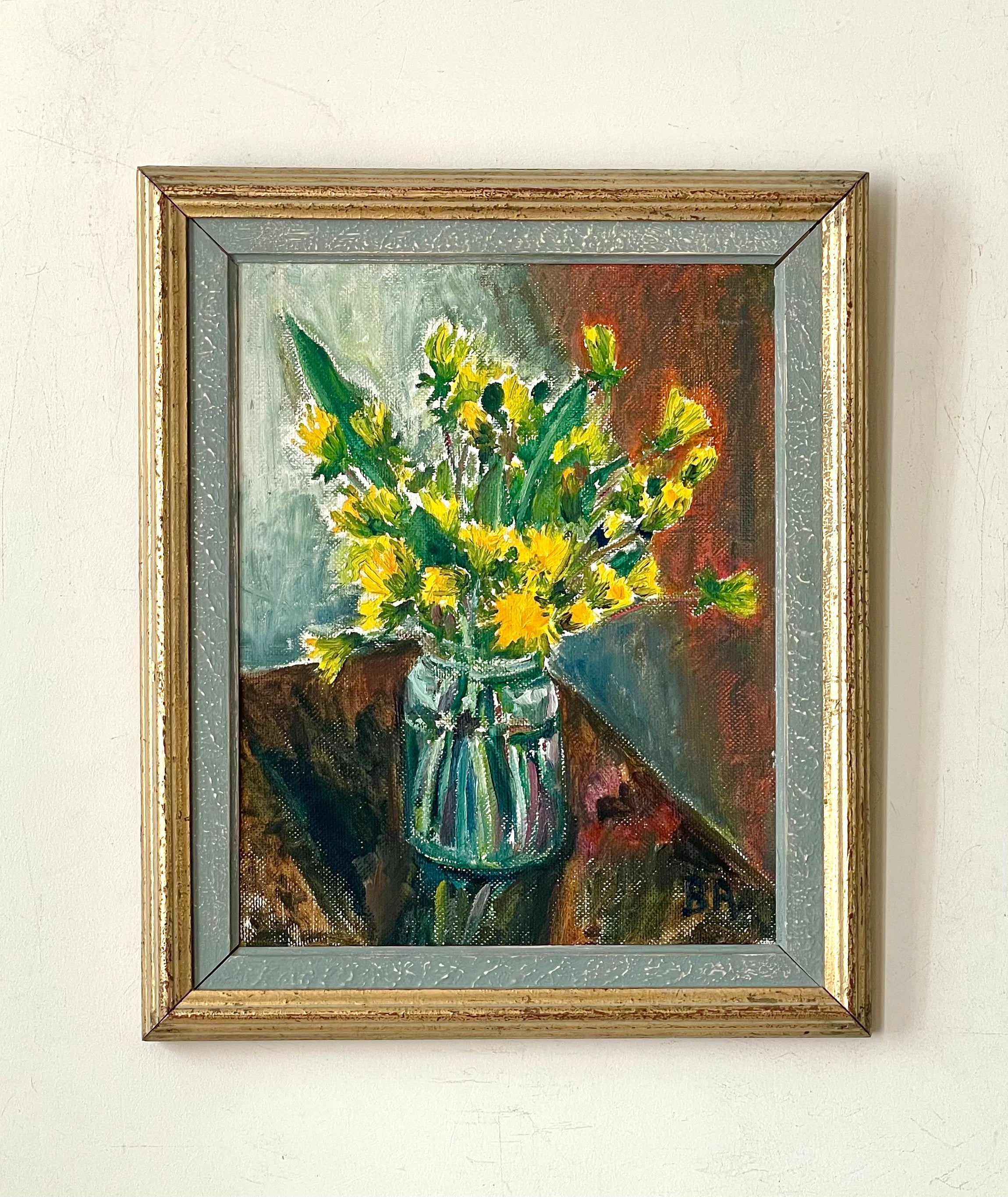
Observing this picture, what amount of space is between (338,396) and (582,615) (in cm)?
31

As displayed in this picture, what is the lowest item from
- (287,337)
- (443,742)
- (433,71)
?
(443,742)

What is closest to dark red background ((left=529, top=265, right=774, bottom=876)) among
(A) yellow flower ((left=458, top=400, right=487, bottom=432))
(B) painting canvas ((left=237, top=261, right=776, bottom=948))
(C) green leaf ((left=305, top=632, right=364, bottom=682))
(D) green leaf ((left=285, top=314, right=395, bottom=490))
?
(B) painting canvas ((left=237, top=261, right=776, bottom=948))

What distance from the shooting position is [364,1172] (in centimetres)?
97

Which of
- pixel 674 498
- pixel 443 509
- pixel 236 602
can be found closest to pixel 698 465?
pixel 674 498

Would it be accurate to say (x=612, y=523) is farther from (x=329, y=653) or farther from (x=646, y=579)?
(x=329, y=653)

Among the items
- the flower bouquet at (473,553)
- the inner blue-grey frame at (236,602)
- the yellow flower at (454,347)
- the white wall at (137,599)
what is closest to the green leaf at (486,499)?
the flower bouquet at (473,553)

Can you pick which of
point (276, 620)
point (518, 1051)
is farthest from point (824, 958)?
point (276, 620)

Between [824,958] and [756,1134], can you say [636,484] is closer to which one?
[824,958]

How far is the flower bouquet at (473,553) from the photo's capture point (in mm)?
946

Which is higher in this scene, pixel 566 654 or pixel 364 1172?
pixel 566 654

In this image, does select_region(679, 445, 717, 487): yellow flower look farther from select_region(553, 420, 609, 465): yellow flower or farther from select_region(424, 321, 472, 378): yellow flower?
select_region(424, 321, 472, 378): yellow flower

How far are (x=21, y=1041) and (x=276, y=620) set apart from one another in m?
0.47

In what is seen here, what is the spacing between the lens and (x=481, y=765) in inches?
37.4

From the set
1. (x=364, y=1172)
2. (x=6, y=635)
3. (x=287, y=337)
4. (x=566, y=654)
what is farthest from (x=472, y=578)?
(x=364, y=1172)
